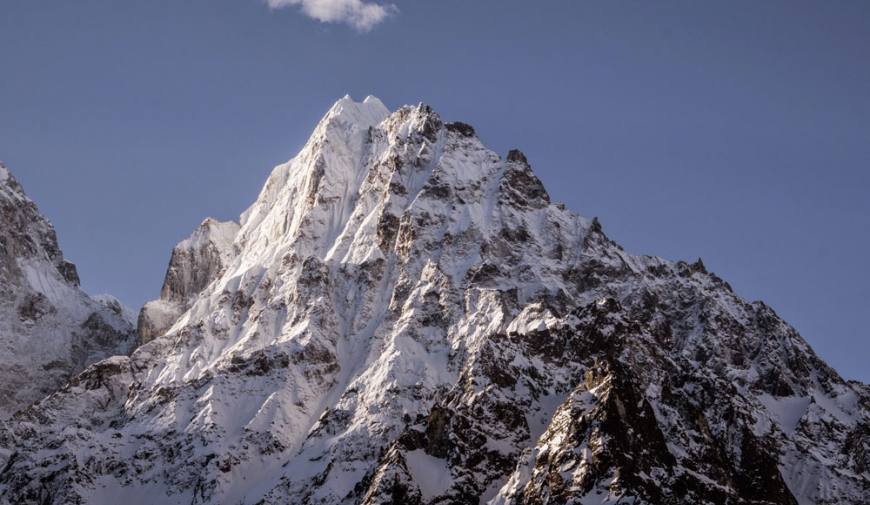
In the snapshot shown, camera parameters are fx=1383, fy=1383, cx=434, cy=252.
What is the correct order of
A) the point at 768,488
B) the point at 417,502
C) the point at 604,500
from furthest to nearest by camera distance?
the point at 768,488
the point at 417,502
the point at 604,500

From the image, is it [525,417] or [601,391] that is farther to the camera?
[525,417]

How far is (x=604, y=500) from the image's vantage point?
155375 mm

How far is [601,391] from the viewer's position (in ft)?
559

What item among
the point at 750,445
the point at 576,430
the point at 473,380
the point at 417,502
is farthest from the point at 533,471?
the point at 750,445

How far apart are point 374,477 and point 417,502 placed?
12064 millimetres

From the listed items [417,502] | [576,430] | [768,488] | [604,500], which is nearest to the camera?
[604,500]

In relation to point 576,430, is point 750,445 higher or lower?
higher

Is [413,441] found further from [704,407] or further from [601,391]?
[704,407]

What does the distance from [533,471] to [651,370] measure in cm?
3559

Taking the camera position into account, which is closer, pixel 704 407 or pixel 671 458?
pixel 671 458

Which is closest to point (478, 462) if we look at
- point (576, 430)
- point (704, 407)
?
point (576, 430)

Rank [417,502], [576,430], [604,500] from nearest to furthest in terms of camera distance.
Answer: [604,500] → [576,430] → [417,502]

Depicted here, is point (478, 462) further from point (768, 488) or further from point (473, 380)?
point (768, 488)

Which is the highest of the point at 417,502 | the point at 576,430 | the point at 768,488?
the point at 768,488
